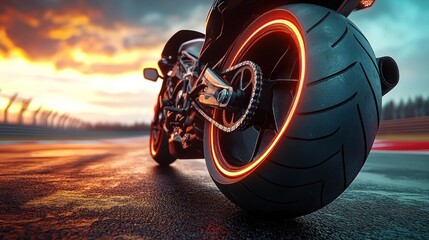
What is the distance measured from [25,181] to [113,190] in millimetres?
1019

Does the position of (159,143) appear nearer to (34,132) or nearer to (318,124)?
(318,124)

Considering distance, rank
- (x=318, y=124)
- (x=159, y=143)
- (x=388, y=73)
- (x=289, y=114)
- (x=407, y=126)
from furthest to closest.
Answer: (x=407, y=126), (x=159, y=143), (x=388, y=73), (x=289, y=114), (x=318, y=124)

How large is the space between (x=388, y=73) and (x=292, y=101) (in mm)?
574

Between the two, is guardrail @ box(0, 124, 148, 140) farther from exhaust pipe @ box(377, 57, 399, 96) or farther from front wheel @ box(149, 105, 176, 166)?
exhaust pipe @ box(377, 57, 399, 96)

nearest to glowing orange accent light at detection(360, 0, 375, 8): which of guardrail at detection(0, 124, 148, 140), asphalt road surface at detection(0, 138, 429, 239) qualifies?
asphalt road surface at detection(0, 138, 429, 239)

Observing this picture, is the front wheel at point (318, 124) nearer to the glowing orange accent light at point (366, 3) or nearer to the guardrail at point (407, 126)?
the glowing orange accent light at point (366, 3)

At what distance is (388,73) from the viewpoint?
63.2 inches

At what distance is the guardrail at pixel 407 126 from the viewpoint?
21.6 m

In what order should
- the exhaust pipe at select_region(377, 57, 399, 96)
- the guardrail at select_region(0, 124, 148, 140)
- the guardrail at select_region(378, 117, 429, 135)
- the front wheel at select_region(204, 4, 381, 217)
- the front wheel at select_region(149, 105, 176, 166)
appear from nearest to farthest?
the front wheel at select_region(204, 4, 381, 217) → the exhaust pipe at select_region(377, 57, 399, 96) → the front wheel at select_region(149, 105, 176, 166) → the guardrail at select_region(0, 124, 148, 140) → the guardrail at select_region(378, 117, 429, 135)

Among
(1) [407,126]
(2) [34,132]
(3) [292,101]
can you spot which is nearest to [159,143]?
(3) [292,101]

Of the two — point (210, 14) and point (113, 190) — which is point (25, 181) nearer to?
point (113, 190)

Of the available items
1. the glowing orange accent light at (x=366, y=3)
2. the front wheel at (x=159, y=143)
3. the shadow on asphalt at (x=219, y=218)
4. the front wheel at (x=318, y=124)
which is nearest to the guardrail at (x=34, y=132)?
the front wheel at (x=159, y=143)

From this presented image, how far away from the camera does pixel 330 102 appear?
1.29 meters

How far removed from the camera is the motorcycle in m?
1.31
